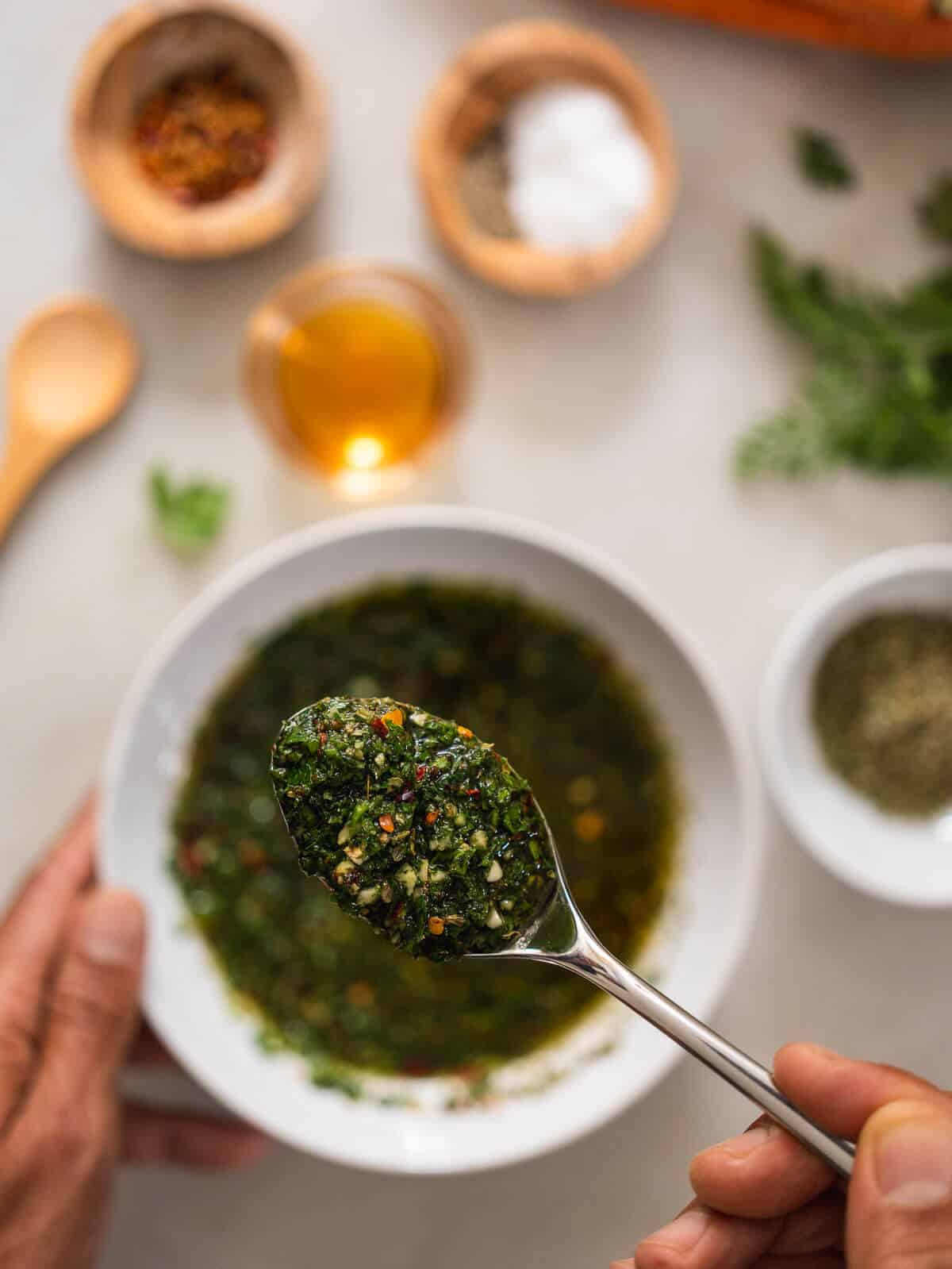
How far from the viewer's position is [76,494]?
2.13 metres

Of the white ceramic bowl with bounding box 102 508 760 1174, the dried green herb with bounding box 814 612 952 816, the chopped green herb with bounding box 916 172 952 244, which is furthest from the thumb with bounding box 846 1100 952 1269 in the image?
the chopped green herb with bounding box 916 172 952 244

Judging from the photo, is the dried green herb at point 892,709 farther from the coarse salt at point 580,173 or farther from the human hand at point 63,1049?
the human hand at point 63,1049

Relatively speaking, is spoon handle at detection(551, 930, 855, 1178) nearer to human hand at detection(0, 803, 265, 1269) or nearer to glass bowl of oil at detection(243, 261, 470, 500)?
human hand at detection(0, 803, 265, 1269)

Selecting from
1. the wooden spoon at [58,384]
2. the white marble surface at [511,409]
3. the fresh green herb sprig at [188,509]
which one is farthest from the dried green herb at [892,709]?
the wooden spoon at [58,384]

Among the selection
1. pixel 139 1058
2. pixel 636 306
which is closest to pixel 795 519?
pixel 636 306

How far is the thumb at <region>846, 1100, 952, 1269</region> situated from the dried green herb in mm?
972

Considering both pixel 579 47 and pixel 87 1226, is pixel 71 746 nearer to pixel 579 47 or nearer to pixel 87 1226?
pixel 87 1226

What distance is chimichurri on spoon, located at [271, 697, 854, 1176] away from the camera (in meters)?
1.24

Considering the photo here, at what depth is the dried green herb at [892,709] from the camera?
2107mm

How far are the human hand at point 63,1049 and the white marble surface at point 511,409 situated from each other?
0.20 metres

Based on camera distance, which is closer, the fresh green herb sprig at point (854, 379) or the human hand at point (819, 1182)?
the human hand at point (819, 1182)

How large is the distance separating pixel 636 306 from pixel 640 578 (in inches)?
21.0

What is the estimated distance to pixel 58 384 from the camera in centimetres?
210

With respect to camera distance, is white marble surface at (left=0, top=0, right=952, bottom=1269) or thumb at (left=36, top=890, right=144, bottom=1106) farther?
white marble surface at (left=0, top=0, right=952, bottom=1269)
